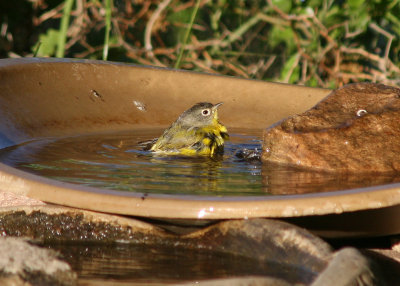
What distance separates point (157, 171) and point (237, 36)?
4376 millimetres

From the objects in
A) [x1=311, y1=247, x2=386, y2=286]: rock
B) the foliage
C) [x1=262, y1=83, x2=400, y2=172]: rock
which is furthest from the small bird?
the foliage

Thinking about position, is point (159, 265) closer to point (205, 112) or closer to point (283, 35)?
point (205, 112)

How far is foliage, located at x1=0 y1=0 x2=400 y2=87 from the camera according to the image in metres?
6.88

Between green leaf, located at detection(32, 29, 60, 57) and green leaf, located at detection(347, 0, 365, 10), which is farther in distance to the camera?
green leaf, located at detection(32, 29, 60, 57)

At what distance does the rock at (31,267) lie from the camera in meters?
2.29

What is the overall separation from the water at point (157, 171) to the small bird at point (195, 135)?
3.0 inches

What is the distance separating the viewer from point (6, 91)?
4.06 metres

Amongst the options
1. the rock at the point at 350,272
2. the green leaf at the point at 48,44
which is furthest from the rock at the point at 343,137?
the green leaf at the point at 48,44

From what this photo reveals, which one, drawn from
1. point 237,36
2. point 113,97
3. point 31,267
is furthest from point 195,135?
point 237,36

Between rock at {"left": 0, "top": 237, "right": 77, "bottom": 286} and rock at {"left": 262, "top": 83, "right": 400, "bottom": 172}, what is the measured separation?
4.88ft

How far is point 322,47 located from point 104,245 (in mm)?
4956

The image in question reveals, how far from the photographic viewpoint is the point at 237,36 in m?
7.62

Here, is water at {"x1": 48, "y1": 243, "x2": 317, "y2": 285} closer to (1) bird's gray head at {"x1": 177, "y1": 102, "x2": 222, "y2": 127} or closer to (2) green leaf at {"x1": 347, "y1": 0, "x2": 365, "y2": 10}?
(1) bird's gray head at {"x1": 177, "y1": 102, "x2": 222, "y2": 127}

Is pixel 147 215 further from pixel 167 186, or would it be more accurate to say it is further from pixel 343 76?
pixel 343 76
